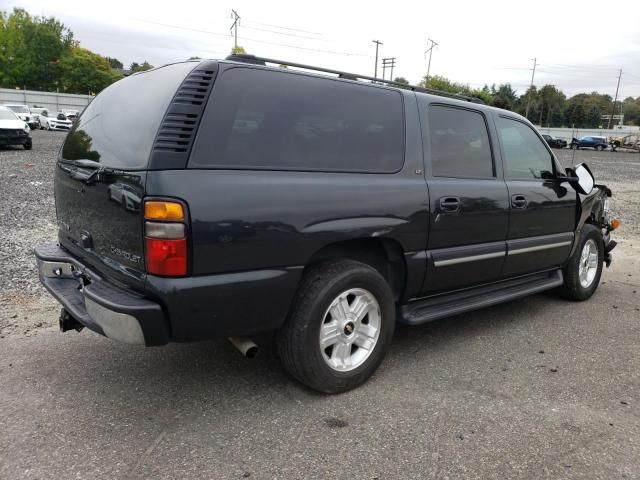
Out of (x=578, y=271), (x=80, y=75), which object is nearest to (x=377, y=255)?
(x=578, y=271)

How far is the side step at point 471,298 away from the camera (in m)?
3.57

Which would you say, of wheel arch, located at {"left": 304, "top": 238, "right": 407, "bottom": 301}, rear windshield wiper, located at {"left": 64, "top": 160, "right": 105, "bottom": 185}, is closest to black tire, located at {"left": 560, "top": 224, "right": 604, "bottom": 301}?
wheel arch, located at {"left": 304, "top": 238, "right": 407, "bottom": 301}

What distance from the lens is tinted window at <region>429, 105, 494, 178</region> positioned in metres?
3.64

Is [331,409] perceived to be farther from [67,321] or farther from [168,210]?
[67,321]

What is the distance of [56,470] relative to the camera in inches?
93.6

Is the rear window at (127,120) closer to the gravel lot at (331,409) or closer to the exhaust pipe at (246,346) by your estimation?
the exhaust pipe at (246,346)

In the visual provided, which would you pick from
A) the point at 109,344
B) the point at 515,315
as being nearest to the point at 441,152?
the point at 515,315

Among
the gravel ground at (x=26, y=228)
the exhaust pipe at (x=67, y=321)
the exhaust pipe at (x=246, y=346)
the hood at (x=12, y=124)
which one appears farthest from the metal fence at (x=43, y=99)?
the exhaust pipe at (x=246, y=346)

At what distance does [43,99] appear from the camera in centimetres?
5153

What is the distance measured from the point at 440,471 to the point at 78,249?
8.06 feet

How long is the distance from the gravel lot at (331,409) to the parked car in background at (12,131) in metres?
14.3

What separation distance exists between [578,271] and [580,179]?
94cm

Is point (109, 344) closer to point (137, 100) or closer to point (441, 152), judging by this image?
point (137, 100)

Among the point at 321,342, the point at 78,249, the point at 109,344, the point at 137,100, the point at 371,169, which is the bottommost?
the point at 109,344
